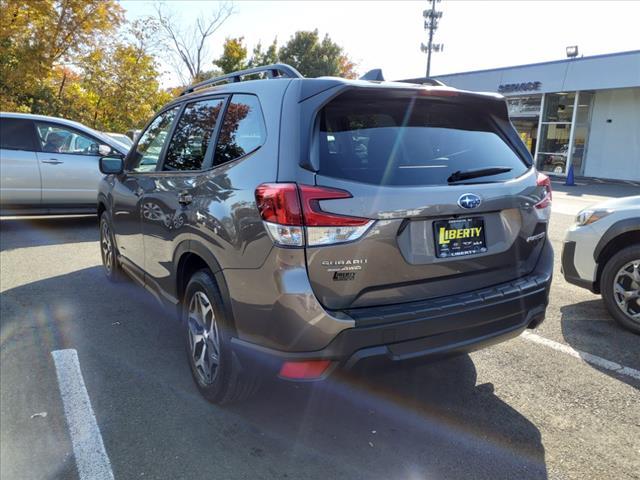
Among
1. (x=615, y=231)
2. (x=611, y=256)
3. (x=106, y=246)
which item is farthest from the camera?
(x=106, y=246)

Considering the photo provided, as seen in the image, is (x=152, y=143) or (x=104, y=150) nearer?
(x=152, y=143)

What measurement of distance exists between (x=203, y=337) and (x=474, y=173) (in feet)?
6.18

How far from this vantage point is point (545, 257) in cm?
318

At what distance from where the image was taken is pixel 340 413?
3119 millimetres

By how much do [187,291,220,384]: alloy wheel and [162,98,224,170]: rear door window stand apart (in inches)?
34.2

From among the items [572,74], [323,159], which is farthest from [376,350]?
[572,74]

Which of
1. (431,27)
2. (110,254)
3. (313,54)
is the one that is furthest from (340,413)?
(313,54)

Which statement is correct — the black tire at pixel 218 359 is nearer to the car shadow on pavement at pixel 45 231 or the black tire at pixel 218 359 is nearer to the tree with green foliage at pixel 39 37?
the car shadow on pavement at pixel 45 231

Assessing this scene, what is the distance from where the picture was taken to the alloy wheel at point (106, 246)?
5.43 metres

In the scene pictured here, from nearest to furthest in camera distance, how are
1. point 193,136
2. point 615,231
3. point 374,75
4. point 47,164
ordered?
1. point 374,75
2. point 193,136
3. point 615,231
4. point 47,164

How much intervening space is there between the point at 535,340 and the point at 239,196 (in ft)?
9.54

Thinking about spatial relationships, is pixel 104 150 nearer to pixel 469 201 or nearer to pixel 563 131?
pixel 469 201

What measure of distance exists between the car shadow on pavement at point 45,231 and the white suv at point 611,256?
6770mm

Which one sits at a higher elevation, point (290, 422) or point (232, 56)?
point (232, 56)
